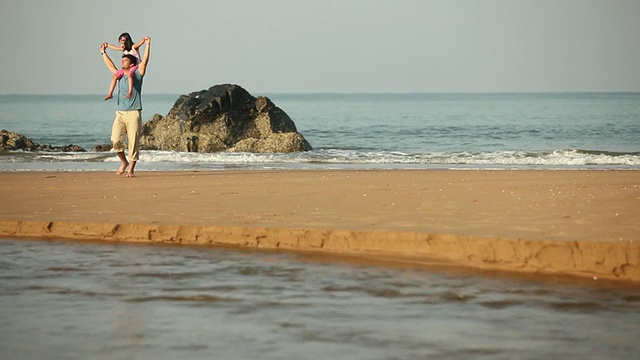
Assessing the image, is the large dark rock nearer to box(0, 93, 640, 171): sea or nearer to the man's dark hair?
box(0, 93, 640, 171): sea

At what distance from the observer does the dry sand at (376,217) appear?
336 inches

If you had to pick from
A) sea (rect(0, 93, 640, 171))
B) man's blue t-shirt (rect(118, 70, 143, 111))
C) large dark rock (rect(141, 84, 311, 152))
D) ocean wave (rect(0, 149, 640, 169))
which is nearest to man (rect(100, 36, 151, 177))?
man's blue t-shirt (rect(118, 70, 143, 111))

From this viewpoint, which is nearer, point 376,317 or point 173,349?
point 173,349

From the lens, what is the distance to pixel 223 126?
31047mm

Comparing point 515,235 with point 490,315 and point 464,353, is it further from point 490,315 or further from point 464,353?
point 464,353

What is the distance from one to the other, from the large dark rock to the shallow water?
21267mm

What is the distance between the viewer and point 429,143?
146 feet

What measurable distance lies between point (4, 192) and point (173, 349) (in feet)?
30.3

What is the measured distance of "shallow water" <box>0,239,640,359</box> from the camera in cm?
596

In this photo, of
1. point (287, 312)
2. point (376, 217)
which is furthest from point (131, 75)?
point (287, 312)

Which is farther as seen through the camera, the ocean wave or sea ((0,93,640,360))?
the ocean wave

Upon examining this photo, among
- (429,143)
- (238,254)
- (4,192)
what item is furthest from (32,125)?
(238,254)

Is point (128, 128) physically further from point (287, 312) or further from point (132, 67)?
point (287, 312)

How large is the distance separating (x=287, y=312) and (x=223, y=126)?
24.4 metres
